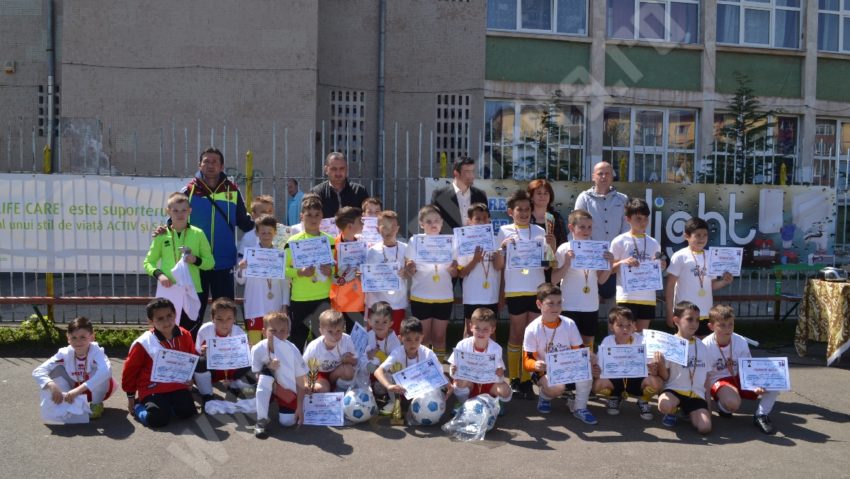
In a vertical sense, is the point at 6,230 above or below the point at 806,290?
above

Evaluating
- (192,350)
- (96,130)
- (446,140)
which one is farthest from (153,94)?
(192,350)

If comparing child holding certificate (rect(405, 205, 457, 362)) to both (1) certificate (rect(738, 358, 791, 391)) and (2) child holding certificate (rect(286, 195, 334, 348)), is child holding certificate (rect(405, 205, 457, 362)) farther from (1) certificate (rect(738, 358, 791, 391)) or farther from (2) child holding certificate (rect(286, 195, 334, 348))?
(1) certificate (rect(738, 358, 791, 391))

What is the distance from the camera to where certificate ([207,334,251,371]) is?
5.89 metres

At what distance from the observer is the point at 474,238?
6.47m

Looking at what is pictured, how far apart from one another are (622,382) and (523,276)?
4.09 feet

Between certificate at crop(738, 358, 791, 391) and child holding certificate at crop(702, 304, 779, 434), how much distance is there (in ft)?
0.23

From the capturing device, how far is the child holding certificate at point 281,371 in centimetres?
554

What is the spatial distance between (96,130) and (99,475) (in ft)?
34.8

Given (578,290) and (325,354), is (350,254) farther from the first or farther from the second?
(578,290)

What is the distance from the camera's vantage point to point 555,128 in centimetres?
1507

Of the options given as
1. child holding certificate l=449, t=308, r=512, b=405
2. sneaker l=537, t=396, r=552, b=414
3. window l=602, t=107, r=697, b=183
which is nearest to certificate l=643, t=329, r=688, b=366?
sneaker l=537, t=396, r=552, b=414

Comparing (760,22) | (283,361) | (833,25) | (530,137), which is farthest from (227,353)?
(833,25)

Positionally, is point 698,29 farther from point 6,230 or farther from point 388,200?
point 6,230

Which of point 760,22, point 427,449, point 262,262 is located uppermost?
point 760,22
